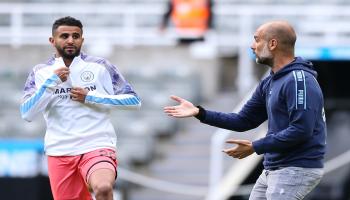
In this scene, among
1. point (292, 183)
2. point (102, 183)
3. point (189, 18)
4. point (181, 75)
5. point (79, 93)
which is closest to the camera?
point (292, 183)

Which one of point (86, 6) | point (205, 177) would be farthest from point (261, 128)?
point (86, 6)

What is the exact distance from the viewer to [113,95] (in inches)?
309

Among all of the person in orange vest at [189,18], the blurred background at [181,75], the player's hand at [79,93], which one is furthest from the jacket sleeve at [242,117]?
the person in orange vest at [189,18]

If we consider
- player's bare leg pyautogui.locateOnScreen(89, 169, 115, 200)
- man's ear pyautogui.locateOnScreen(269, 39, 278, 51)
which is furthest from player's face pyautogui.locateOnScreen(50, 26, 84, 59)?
man's ear pyautogui.locateOnScreen(269, 39, 278, 51)

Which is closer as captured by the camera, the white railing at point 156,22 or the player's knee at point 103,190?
the player's knee at point 103,190

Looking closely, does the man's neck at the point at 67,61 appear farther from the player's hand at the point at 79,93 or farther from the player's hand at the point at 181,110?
the player's hand at the point at 181,110

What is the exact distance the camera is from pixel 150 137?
14.7m

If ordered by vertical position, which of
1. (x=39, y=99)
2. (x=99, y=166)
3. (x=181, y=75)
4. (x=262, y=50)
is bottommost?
(x=181, y=75)

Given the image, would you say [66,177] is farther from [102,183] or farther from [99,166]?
[102,183]

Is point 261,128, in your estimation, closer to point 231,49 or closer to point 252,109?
point 231,49

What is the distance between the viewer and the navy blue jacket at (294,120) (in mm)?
6734

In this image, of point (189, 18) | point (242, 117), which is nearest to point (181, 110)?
point (242, 117)

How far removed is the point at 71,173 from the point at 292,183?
1.82 meters

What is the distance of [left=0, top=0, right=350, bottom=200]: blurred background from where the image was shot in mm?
14031
